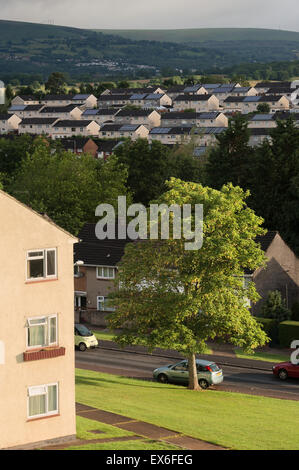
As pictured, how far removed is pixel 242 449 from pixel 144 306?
1616 cm

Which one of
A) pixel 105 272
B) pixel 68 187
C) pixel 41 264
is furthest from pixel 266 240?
pixel 41 264

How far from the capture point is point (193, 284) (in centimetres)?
4572

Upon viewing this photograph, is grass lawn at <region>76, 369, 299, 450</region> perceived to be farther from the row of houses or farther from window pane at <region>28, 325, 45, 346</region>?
the row of houses

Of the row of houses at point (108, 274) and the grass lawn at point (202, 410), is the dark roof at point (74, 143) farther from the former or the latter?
the grass lawn at point (202, 410)

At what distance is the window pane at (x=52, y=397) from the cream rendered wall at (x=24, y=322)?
194 millimetres

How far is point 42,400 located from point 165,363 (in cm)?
2592

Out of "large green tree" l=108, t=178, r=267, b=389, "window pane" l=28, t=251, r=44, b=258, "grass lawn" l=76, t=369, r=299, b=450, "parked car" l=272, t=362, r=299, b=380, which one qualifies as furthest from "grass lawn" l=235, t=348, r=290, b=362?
"window pane" l=28, t=251, r=44, b=258

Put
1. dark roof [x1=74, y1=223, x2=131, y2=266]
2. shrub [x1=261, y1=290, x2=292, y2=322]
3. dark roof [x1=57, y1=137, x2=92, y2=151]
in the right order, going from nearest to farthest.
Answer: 1. shrub [x1=261, y1=290, x2=292, y2=322]
2. dark roof [x1=74, y1=223, x2=131, y2=266]
3. dark roof [x1=57, y1=137, x2=92, y2=151]

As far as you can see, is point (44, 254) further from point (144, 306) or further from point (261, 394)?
point (261, 394)

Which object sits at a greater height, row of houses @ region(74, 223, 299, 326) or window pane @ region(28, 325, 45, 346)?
row of houses @ region(74, 223, 299, 326)

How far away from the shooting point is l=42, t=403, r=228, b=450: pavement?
96.5ft

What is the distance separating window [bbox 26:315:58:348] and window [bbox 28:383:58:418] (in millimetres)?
1500

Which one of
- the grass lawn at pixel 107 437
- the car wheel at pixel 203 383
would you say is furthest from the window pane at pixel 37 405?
the car wheel at pixel 203 383

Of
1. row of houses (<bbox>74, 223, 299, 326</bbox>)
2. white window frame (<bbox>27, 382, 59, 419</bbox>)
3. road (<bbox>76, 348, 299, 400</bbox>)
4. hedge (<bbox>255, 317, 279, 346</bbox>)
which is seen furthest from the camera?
row of houses (<bbox>74, 223, 299, 326</bbox>)
